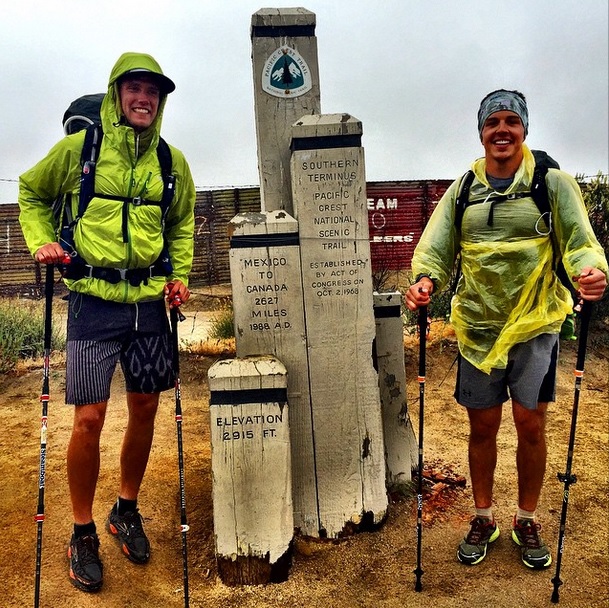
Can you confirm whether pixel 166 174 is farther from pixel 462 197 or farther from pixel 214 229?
pixel 214 229

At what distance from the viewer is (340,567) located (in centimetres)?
Answer: 306

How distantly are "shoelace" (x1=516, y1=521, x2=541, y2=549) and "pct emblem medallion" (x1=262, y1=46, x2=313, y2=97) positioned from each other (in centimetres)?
275

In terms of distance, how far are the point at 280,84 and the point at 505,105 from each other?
1.35 m

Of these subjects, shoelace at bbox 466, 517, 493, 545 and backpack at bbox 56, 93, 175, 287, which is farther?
shoelace at bbox 466, 517, 493, 545

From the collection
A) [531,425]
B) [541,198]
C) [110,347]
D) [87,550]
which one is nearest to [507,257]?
[541,198]

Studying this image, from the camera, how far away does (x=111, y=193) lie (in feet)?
8.98


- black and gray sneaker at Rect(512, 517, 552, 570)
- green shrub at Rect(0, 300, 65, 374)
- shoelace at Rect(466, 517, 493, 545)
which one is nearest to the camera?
black and gray sneaker at Rect(512, 517, 552, 570)

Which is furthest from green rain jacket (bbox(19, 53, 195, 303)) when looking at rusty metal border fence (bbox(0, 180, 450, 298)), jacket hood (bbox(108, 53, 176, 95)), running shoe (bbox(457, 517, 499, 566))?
rusty metal border fence (bbox(0, 180, 450, 298))

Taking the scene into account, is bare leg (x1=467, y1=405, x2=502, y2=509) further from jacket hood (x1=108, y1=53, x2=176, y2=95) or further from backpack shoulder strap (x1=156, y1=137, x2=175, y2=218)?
jacket hood (x1=108, y1=53, x2=176, y2=95)

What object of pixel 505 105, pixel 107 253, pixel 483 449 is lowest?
pixel 483 449

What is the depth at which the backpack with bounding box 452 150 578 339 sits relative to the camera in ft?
9.04

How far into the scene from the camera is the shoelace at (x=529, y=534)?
119 inches

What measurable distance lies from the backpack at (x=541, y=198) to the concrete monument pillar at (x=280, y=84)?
1038 millimetres

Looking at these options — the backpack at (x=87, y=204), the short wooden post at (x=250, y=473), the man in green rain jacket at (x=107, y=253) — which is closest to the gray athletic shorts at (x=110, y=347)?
the man in green rain jacket at (x=107, y=253)
